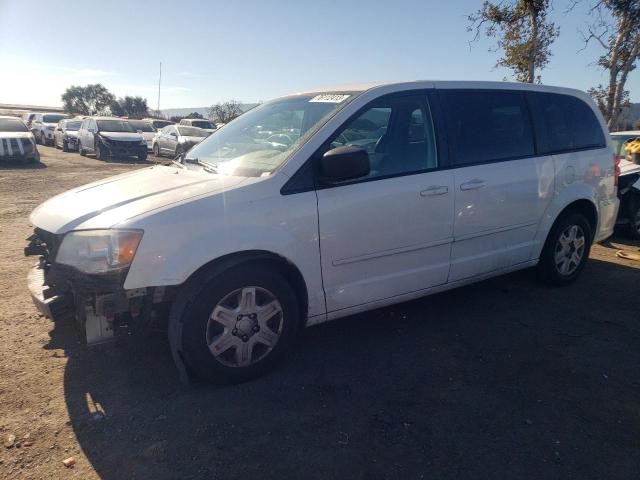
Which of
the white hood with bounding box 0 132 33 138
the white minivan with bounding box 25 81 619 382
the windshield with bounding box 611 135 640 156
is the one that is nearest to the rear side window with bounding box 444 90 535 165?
the white minivan with bounding box 25 81 619 382

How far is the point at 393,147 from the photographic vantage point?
3559 mm

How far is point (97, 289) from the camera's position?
2.69 metres

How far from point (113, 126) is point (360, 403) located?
20106 mm

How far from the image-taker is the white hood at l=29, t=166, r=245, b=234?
9.29 ft

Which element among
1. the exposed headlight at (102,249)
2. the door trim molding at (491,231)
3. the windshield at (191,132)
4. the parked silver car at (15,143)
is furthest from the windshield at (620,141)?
the parked silver car at (15,143)

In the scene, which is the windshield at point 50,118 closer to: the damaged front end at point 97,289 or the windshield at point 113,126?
the windshield at point 113,126

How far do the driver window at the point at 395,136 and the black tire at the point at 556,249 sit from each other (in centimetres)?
178

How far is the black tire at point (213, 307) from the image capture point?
2.82m

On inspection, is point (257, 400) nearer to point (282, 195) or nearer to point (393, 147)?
point (282, 195)

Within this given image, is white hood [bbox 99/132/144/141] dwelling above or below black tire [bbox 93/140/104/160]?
above

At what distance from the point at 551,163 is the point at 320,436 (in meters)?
3.33

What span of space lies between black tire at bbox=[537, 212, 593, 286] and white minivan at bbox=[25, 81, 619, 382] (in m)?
0.09

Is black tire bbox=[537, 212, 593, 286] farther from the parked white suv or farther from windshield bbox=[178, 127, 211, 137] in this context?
the parked white suv

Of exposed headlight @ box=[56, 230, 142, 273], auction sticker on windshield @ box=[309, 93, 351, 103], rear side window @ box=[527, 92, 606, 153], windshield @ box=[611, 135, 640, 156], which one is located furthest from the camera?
windshield @ box=[611, 135, 640, 156]
